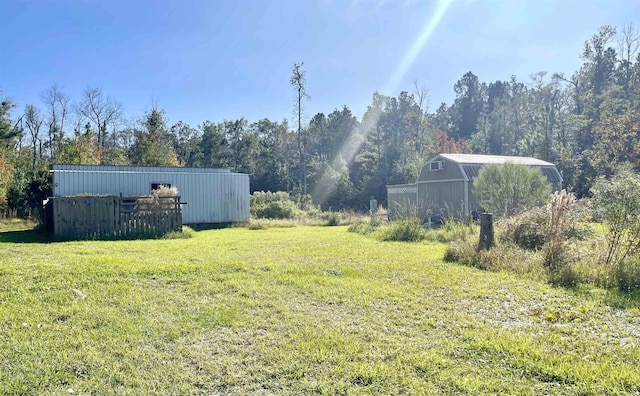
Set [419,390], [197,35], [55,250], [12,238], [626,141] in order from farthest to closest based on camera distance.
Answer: [626,141], [197,35], [12,238], [55,250], [419,390]

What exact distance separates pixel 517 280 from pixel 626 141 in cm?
2762

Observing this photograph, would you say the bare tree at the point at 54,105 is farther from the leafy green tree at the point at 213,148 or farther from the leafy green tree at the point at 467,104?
the leafy green tree at the point at 467,104

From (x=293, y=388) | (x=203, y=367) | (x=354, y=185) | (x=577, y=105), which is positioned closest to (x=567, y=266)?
(x=293, y=388)

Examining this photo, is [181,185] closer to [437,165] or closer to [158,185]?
[158,185]

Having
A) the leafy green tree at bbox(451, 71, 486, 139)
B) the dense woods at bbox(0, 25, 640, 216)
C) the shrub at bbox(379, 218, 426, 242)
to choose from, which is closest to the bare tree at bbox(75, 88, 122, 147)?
the dense woods at bbox(0, 25, 640, 216)

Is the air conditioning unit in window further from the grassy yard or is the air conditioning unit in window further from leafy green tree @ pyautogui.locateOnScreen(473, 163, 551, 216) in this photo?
the grassy yard

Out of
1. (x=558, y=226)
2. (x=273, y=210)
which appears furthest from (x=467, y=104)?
(x=558, y=226)

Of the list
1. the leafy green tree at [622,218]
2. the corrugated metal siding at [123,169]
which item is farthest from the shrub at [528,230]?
the corrugated metal siding at [123,169]

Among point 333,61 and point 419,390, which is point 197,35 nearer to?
point 333,61

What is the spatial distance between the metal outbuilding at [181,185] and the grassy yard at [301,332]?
9141 mm

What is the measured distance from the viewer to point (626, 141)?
26516mm

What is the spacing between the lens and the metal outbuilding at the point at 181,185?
14.4 meters

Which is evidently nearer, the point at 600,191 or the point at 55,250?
the point at 600,191

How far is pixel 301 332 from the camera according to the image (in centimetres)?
362
